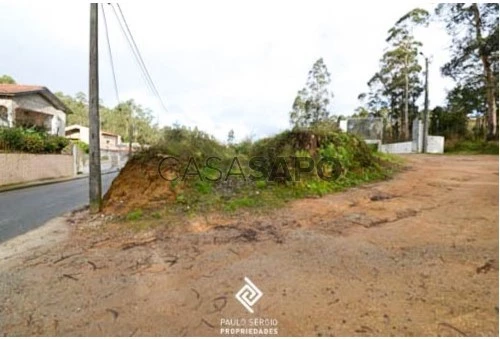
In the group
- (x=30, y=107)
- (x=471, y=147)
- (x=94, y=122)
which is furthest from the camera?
(x=30, y=107)

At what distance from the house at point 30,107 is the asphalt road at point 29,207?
8.78 metres

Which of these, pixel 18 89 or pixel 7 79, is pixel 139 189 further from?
pixel 7 79

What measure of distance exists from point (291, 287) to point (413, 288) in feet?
3.74

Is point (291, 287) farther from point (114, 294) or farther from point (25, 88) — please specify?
point (25, 88)

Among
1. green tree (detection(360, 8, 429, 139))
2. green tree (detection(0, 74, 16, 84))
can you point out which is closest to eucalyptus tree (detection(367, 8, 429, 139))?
green tree (detection(360, 8, 429, 139))

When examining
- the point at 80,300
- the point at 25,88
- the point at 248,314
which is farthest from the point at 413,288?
the point at 25,88

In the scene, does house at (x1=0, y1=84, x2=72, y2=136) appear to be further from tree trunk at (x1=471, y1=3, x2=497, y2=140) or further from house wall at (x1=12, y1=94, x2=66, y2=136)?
tree trunk at (x1=471, y1=3, x2=497, y2=140)

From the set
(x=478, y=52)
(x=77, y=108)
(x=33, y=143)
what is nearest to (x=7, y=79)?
(x=77, y=108)

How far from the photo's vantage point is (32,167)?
50.7ft

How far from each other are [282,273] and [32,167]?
16295 mm

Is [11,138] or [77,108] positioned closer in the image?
[11,138]

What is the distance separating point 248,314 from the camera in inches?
110

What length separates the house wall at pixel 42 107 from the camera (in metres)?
20.8

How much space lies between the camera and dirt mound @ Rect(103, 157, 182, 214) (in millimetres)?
6555
